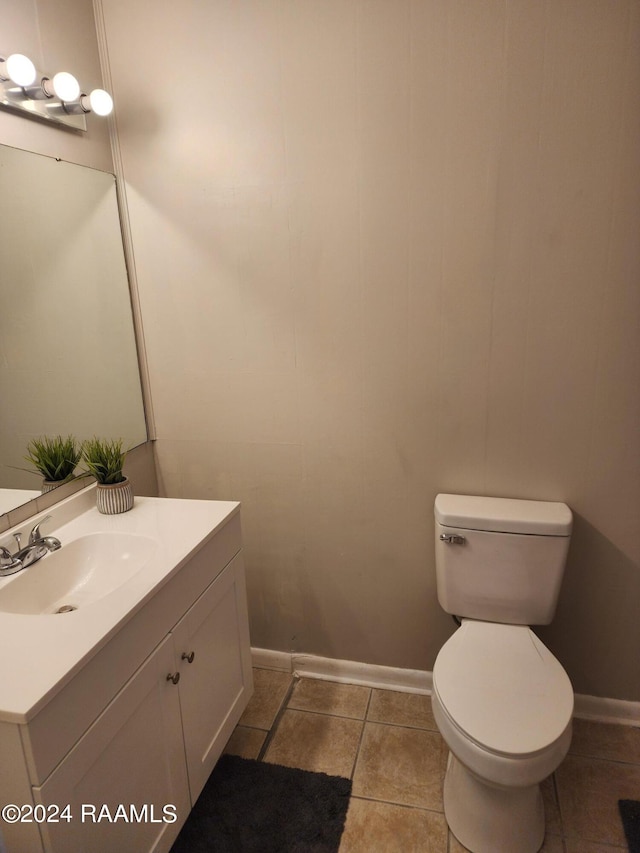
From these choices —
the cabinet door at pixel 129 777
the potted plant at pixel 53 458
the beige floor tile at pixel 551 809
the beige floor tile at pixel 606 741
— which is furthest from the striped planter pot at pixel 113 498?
the beige floor tile at pixel 606 741

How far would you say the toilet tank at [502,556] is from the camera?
1.62 metres

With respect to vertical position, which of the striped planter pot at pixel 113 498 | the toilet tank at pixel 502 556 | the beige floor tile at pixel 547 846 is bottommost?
the beige floor tile at pixel 547 846

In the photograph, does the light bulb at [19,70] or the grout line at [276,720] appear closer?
the light bulb at [19,70]

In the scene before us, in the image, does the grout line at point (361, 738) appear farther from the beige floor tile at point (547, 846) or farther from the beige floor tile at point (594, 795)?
the beige floor tile at point (594, 795)

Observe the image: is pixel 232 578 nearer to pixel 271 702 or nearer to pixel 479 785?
pixel 271 702

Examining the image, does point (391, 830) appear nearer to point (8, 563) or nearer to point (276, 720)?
point (276, 720)

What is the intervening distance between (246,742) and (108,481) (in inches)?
38.5

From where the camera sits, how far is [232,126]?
68.3 inches

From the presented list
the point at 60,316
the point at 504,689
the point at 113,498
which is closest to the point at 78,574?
the point at 113,498

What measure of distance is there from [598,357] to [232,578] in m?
1.26

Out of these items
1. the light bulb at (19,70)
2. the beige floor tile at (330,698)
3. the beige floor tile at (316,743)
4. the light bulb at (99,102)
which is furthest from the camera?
the beige floor tile at (330,698)

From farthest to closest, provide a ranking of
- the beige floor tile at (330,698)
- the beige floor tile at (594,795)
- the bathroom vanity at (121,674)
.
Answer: the beige floor tile at (330,698), the beige floor tile at (594,795), the bathroom vanity at (121,674)

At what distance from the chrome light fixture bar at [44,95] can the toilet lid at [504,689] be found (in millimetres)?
1894

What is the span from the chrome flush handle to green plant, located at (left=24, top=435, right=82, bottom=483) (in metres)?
1.17
